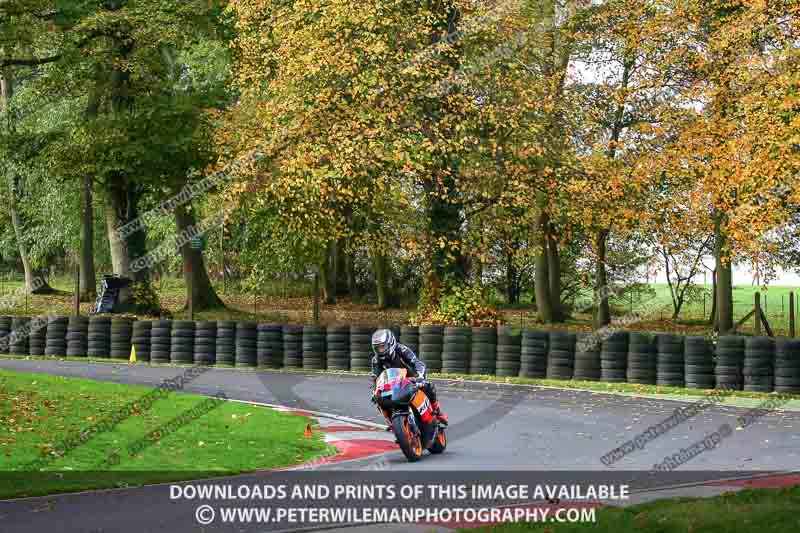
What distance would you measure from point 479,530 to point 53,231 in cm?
4441

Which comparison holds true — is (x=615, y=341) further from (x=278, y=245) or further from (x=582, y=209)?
(x=278, y=245)

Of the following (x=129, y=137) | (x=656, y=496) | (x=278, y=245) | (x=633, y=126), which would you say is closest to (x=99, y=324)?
(x=129, y=137)

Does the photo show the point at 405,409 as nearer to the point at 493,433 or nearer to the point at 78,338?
the point at 493,433

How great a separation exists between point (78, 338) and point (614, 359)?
14.7 metres

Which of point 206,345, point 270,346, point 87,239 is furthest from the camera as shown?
point 87,239

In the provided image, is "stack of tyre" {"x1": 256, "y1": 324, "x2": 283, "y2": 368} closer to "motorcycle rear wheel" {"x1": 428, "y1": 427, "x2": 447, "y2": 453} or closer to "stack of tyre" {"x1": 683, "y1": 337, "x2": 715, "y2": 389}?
"stack of tyre" {"x1": 683, "y1": 337, "x2": 715, "y2": 389}

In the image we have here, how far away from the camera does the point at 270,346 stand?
1086 inches

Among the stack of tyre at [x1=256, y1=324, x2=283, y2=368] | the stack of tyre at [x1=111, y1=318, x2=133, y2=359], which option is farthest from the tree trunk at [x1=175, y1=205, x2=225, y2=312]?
the stack of tyre at [x1=256, y1=324, x2=283, y2=368]

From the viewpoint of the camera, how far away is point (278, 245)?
40188 millimetres

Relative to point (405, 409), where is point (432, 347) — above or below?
→ above

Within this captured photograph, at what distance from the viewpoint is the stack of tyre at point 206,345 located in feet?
92.7

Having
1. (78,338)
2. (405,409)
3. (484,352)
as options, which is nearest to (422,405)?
(405,409)

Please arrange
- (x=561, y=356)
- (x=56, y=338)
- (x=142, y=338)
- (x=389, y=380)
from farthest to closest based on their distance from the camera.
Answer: (x=56, y=338)
(x=142, y=338)
(x=561, y=356)
(x=389, y=380)

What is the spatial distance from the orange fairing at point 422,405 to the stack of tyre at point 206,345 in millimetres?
15193
